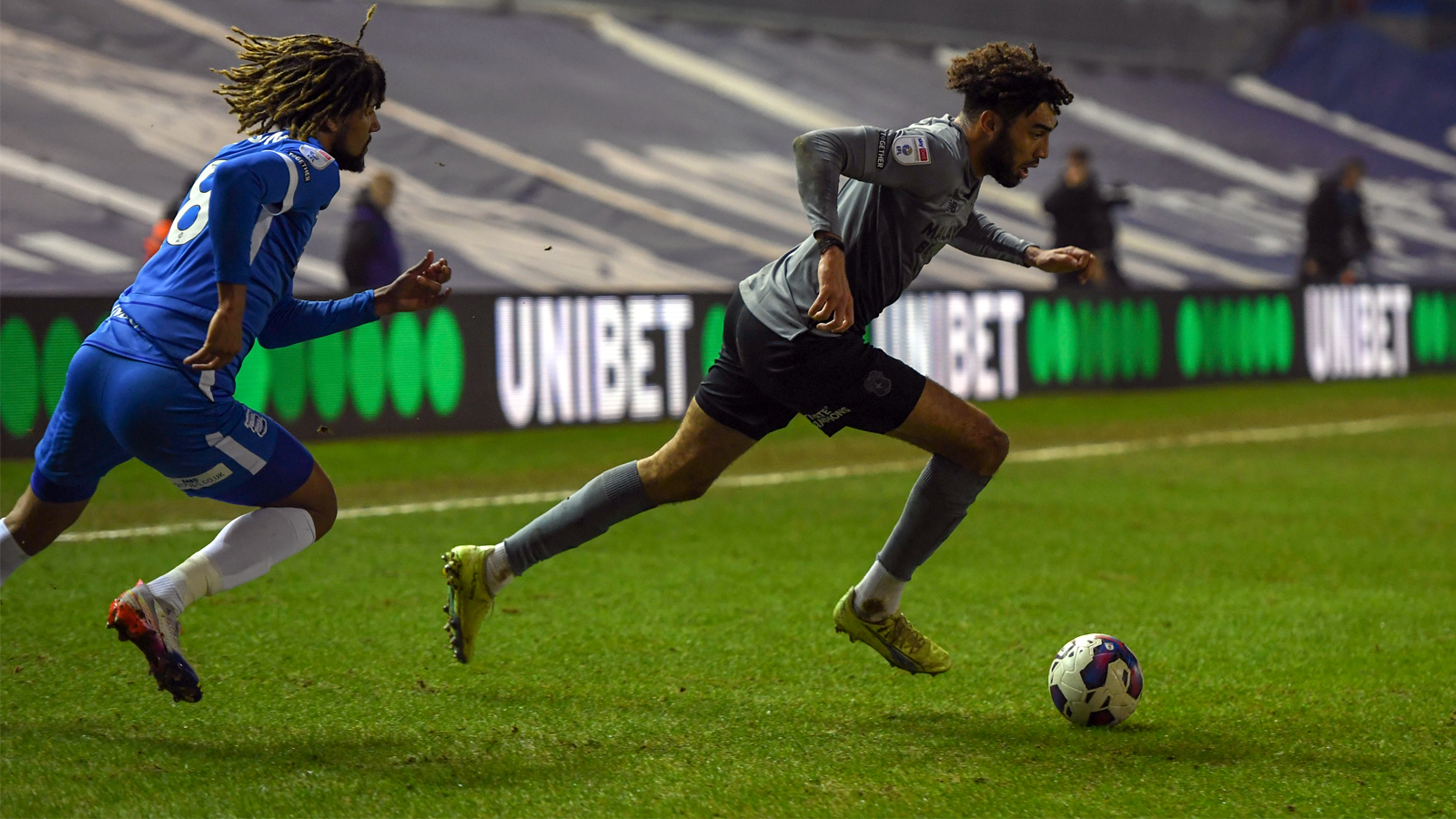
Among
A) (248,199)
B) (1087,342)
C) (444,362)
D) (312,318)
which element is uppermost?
(248,199)

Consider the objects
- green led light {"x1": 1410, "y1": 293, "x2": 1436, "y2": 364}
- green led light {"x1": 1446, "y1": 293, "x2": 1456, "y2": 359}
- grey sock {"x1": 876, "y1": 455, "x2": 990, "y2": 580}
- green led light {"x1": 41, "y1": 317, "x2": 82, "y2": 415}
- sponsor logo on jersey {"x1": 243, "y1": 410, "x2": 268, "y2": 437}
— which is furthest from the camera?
green led light {"x1": 1446, "y1": 293, "x2": 1456, "y2": 359}

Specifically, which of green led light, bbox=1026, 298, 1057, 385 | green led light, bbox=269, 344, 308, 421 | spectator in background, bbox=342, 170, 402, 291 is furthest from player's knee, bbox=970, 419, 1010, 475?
green led light, bbox=1026, 298, 1057, 385

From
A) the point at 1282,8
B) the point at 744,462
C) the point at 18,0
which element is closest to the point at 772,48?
the point at 18,0

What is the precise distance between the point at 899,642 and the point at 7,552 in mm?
2575

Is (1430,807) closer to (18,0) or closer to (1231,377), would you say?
(1231,377)

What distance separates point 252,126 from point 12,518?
129 centimetres

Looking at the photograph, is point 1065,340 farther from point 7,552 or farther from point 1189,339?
point 7,552

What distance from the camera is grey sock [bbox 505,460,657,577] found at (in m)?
4.81

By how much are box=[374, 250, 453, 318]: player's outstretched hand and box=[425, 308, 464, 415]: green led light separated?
716cm

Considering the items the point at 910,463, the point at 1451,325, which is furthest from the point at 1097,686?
the point at 1451,325

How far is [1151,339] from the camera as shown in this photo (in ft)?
53.4

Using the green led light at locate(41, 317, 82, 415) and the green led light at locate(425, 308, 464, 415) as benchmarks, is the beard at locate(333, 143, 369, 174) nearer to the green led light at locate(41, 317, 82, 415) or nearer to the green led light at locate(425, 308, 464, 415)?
the green led light at locate(41, 317, 82, 415)

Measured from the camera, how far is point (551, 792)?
147 inches

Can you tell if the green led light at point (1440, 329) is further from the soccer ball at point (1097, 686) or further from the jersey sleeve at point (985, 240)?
the soccer ball at point (1097, 686)
